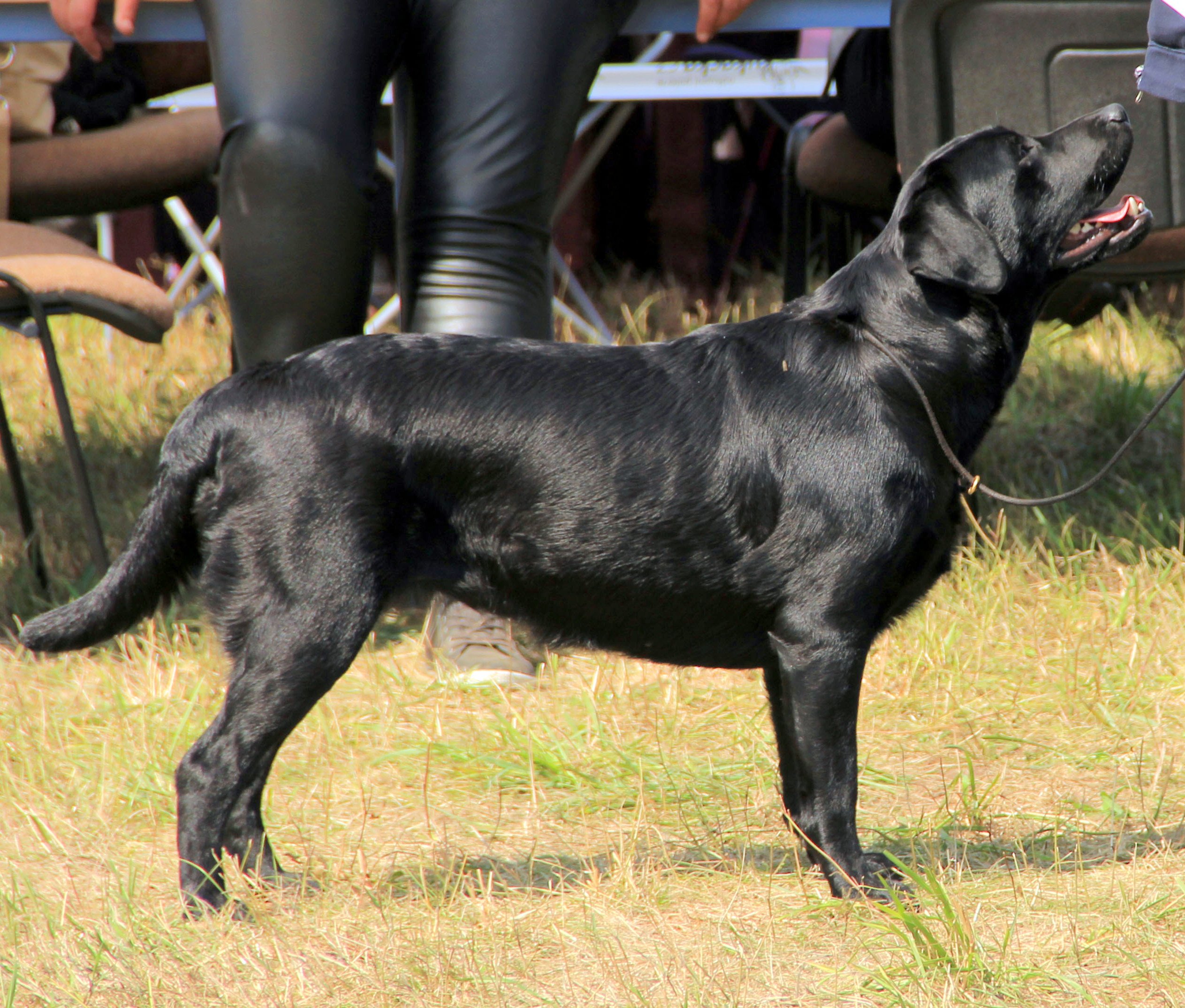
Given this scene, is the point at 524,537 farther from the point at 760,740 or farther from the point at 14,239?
the point at 14,239

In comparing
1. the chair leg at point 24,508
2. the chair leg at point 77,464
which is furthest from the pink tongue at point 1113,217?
the chair leg at point 24,508

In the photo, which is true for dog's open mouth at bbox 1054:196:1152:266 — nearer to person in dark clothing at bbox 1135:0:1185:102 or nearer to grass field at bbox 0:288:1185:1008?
person in dark clothing at bbox 1135:0:1185:102

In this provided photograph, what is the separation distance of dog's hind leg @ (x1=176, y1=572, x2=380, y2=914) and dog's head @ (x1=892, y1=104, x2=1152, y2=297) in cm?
100

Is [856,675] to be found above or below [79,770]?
above

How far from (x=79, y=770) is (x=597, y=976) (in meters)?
1.28

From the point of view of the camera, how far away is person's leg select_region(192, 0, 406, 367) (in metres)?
2.46

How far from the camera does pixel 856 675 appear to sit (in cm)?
209

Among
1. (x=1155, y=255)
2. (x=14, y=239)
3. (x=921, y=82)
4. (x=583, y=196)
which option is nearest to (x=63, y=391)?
(x=14, y=239)

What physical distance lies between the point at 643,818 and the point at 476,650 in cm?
79

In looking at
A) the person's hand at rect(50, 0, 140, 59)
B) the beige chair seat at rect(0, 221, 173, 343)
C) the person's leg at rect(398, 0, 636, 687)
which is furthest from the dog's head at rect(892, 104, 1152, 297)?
the beige chair seat at rect(0, 221, 173, 343)

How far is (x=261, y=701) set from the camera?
204 cm

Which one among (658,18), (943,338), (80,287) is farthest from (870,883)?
(80,287)

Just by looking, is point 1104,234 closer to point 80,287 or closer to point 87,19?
point 87,19

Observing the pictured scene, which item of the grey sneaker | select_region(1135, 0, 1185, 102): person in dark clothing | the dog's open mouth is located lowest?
the grey sneaker
